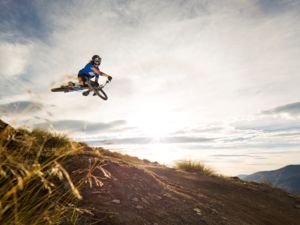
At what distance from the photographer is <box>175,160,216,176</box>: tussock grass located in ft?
39.3

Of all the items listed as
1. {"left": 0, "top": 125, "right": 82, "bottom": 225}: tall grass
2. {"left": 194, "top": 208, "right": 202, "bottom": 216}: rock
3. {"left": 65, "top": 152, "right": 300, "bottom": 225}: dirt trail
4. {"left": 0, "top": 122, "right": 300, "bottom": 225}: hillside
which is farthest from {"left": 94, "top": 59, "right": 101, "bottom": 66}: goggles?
{"left": 194, "top": 208, "right": 202, "bottom": 216}: rock

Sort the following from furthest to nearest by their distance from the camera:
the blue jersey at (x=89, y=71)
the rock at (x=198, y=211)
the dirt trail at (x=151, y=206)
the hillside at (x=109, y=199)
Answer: the blue jersey at (x=89, y=71) → the rock at (x=198, y=211) → the dirt trail at (x=151, y=206) → the hillside at (x=109, y=199)

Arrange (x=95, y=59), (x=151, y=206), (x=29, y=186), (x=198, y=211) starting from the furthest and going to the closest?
(x=95, y=59) < (x=198, y=211) < (x=151, y=206) < (x=29, y=186)

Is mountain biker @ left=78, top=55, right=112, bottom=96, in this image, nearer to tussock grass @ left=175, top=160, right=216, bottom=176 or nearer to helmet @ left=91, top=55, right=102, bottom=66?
helmet @ left=91, top=55, right=102, bottom=66

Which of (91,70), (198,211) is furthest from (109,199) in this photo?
(91,70)

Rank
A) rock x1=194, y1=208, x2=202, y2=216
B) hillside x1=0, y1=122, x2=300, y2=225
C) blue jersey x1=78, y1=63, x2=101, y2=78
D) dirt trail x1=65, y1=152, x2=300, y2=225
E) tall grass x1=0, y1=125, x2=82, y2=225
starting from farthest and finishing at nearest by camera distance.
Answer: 1. blue jersey x1=78, y1=63, x2=101, y2=78
2. rock x1=194, y1=208, x2=202, y2=216
3. dirt trail x1=65, y1=152, x2=300, y2=225
4. hillside x1=0, y1=122, x2=300, y2=225
5. tall grass x1=0, y1=125, x2=82, y2=225

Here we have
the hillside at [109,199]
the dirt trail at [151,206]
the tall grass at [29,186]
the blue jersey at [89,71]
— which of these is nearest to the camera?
the tall grass at [29,186]

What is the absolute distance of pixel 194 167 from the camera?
12.2 metres

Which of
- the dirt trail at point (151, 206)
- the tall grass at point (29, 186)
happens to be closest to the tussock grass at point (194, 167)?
the dirt trail at point (151, 206)

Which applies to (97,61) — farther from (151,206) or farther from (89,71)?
(151,206)

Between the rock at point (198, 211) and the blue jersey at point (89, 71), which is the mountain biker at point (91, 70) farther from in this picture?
the rock at point (198, 211)

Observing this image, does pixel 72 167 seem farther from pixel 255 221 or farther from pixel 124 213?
pixel 255 221

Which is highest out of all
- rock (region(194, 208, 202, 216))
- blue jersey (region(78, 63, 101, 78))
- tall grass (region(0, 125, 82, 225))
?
blue jersey (region(78, 63, 101, 78))

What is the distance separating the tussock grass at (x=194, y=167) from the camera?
39.3 feet
